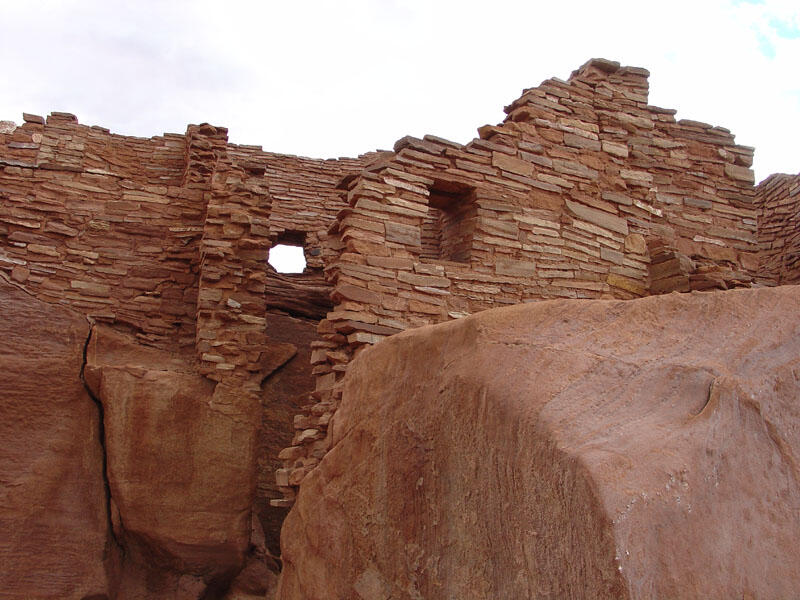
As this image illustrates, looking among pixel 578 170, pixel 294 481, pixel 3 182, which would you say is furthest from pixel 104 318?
pixel 578 170

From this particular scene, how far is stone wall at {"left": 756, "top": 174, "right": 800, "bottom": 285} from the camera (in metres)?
11.6

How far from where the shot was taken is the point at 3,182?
851 centimetres

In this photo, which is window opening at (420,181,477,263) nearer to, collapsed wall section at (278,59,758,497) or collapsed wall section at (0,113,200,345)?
collapsed wall section at (278,59,758,497)

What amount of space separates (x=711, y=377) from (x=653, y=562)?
708 millimetres

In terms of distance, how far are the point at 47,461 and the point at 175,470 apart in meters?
1.09

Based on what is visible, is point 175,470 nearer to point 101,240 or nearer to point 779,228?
point 101,240

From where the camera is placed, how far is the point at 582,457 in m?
2.44

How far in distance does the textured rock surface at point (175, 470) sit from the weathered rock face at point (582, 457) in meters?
3.49

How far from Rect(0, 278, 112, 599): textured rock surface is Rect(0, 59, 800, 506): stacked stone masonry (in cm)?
51

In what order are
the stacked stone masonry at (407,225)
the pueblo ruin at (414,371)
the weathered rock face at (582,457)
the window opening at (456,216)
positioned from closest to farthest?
1. the weathered rock face at (582,457)
2. the pueblo ruin at (414,371)
3. the stacked stone masonry at (407,225)
4. the window opening at (456,216)

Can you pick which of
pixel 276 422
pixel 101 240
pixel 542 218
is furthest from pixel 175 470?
pixel 542 218

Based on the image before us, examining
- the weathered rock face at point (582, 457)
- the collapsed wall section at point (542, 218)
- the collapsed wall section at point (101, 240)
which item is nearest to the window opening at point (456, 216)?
the collapsed wall section at point (542, 218)

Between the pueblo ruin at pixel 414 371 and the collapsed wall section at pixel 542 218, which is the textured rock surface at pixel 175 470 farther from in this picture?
the collapsed wall section at pixel 542 218

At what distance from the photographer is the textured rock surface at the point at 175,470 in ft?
23.8
